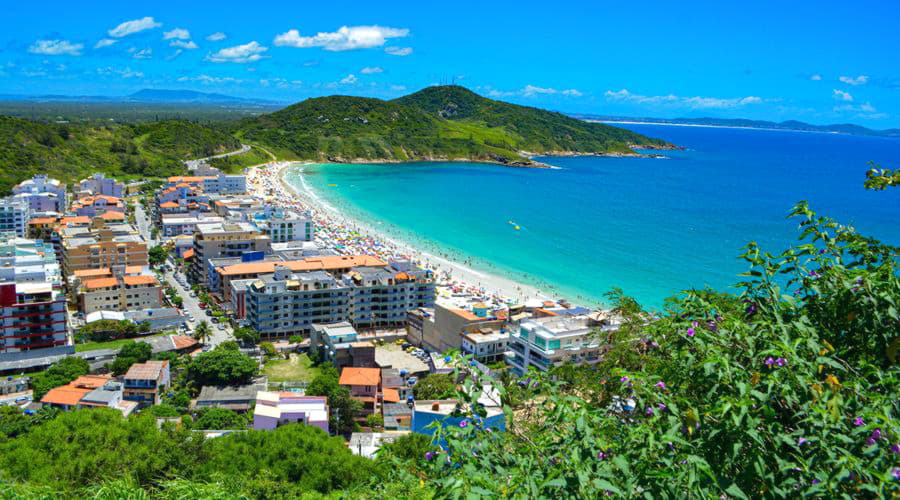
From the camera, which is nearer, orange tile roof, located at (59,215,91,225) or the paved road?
orange tile roof, located at (59,215,91,225)

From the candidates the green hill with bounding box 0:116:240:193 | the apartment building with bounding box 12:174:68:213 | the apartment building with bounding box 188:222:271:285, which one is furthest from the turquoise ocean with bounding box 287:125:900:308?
the apartment building with bounding box 12:174:68:213

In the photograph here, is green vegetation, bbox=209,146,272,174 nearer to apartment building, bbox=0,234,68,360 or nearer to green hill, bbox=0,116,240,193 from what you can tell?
green hill, bbox=0,116,240,193

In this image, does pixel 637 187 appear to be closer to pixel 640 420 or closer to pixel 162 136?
pixel 162 136

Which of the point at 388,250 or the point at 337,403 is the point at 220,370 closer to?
the point at 337,403

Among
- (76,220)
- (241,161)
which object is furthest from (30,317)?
(241,161)

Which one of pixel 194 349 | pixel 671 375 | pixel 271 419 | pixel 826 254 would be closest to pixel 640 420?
pixel 671 375

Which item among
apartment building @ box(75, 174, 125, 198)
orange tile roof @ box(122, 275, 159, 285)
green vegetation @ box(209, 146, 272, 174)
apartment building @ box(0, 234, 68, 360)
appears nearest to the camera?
apartment building @ box(0, 234, 68, 360)

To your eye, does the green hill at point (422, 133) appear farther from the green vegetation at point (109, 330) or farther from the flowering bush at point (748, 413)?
the flowering bush at point (748, 413)
